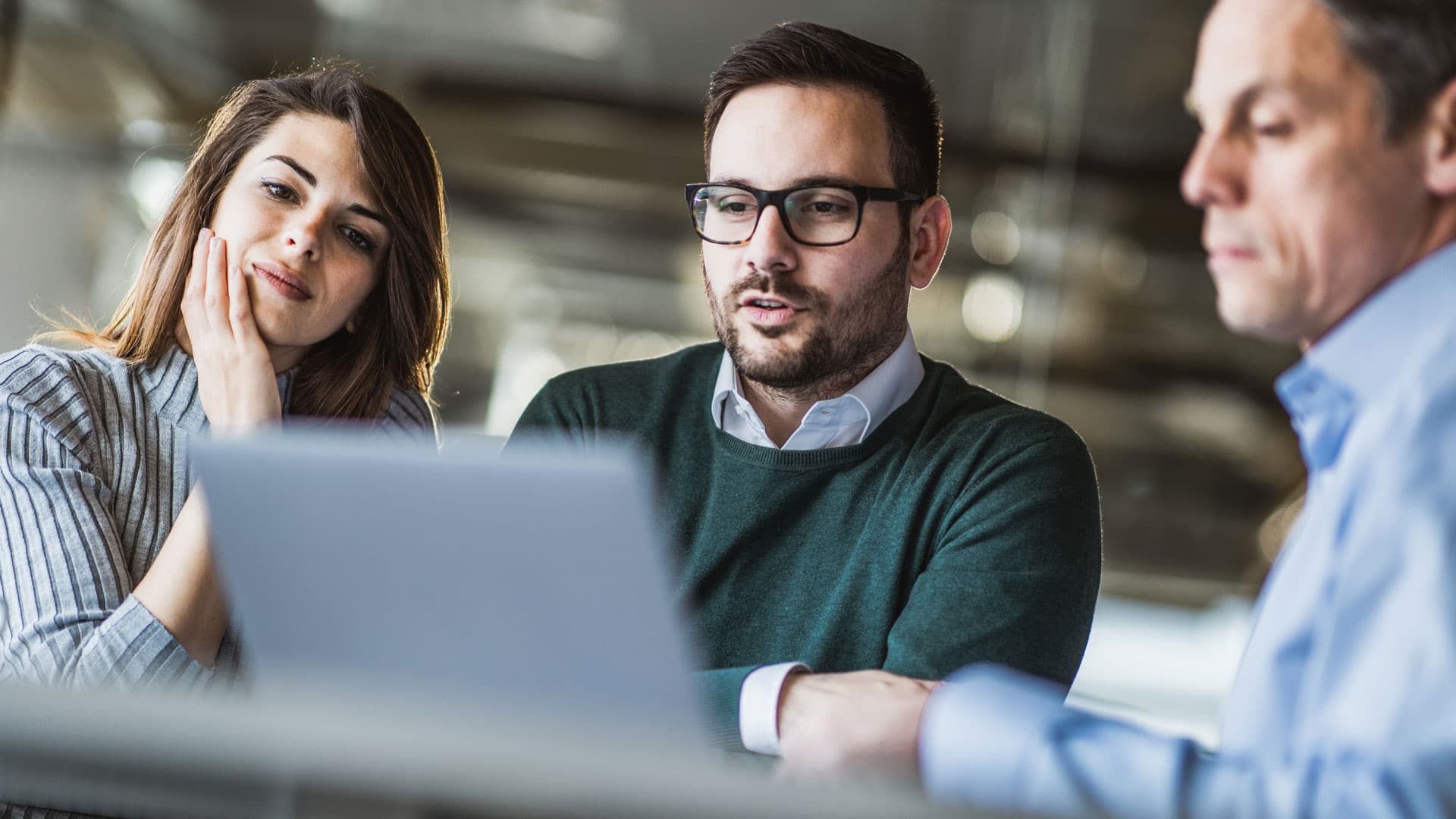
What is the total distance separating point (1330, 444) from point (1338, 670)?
0.18 metres

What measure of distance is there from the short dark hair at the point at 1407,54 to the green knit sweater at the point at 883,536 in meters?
0.61

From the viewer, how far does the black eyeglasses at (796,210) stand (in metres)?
1.52

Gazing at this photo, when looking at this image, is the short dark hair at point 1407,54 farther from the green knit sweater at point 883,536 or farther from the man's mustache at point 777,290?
the man's mustache at point 777,290

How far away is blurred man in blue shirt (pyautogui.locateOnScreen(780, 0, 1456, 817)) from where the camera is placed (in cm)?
70

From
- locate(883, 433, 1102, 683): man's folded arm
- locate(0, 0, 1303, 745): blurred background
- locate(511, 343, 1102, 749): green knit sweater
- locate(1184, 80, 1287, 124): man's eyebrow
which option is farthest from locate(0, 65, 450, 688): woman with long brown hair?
locate(0, 0, 1303, 745): blurred background

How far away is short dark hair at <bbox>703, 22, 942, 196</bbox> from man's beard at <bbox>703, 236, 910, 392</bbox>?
110 mm

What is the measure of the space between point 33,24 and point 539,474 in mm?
5555

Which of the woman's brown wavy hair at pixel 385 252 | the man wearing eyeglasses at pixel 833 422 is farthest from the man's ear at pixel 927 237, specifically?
the woman's brown wavy hair at pixel 385 252

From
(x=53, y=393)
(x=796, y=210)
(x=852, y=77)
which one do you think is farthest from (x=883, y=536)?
(x=53, y=393)

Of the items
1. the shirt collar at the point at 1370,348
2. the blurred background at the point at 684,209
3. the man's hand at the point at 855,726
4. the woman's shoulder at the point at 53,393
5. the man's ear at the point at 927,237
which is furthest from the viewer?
the blurred background at the point at 684,209

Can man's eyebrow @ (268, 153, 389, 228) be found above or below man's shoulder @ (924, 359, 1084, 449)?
above

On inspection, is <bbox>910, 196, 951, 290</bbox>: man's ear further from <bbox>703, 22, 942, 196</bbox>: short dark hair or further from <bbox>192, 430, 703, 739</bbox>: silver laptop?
<bbox>192, 430, 703, 739</bbox>: silver laptop

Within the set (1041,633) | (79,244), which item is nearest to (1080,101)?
(79,244)

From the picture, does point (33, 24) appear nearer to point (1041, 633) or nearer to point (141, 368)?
point (141, 368)
